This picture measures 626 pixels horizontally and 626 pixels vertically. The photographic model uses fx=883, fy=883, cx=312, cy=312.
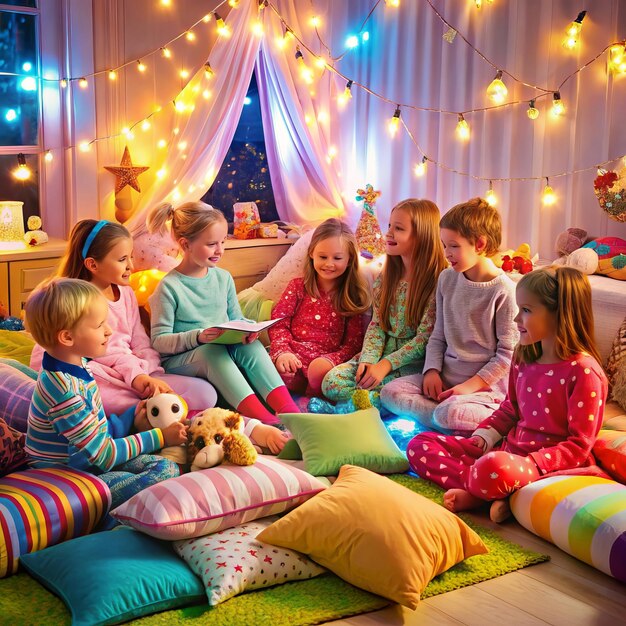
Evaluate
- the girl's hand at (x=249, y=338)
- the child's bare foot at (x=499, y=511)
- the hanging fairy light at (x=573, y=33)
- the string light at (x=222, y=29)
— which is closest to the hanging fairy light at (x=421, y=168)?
the hanging fairy light at (x=573, y=33)

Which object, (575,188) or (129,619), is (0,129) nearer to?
Answer: (575,188)

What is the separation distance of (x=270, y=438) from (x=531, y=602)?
41.2 inches

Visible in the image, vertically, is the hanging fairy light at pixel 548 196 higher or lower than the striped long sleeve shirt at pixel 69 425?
higher

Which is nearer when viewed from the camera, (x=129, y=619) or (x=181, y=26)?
(x=129, y=619)

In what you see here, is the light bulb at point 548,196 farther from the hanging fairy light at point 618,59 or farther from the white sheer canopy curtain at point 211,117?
the white sheer canopy curtain at point 211,117

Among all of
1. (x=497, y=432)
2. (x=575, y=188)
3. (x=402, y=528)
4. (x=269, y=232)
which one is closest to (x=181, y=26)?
(x=269, y=232)

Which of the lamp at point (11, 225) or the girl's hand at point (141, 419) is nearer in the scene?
the girl's hand at point (141, 419)

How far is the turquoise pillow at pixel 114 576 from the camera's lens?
186cm

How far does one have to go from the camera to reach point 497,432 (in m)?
2.66

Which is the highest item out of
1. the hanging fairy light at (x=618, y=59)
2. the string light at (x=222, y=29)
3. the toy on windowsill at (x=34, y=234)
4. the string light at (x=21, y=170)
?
the string light at (x=222, y=29)

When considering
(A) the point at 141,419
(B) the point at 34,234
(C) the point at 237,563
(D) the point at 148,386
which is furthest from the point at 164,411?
(B) the point at 34,234

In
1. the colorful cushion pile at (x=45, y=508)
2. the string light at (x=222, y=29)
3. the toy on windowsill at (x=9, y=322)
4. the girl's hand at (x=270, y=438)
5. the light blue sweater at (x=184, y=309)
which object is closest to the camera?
the colorful cushion pile at (x=45, y=508)

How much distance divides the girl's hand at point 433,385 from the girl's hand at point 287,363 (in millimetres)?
523

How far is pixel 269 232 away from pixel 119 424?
197 centimetres
